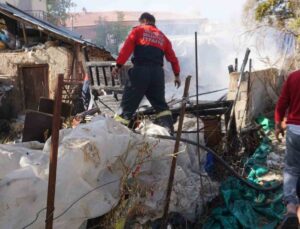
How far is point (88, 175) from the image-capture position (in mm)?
2711

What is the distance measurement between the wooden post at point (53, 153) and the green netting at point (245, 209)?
172 centimetres

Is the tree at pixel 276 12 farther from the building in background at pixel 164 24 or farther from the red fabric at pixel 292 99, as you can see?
the building in background at pixel 164 24

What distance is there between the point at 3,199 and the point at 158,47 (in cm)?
308

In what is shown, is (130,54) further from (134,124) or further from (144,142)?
(144,142)

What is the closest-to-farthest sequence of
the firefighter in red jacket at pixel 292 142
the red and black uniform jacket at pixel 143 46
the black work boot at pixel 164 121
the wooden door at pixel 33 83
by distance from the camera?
1. the firefighter in red jacket at pixel 292 142
2. the red and black uniform jacket at pixel 143 46
3. the black work boot at pixel 164 121
4. the wooden door at pixel 33 83

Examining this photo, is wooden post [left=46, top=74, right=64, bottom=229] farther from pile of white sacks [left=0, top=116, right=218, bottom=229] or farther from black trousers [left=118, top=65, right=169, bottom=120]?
black trousers [left=118, top=65, right=169, bottom=120]

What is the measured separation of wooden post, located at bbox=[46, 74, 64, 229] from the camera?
217 centimetres

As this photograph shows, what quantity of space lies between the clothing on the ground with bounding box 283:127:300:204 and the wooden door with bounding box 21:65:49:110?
1034cm

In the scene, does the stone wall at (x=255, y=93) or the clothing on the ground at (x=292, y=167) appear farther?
the stone wall at (x=255, y=93)

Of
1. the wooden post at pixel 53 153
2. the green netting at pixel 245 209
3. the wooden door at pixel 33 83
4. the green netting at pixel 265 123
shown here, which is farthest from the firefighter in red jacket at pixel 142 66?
the wooden door at pixel 33 83

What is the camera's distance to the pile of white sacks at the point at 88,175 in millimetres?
2396

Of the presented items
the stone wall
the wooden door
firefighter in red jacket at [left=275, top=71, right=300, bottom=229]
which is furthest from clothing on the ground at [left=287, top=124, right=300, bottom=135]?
the wooden door

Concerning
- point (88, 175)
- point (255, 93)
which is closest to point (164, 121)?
point (88, 175)

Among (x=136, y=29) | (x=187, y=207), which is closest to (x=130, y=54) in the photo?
(x=136, y=29)
